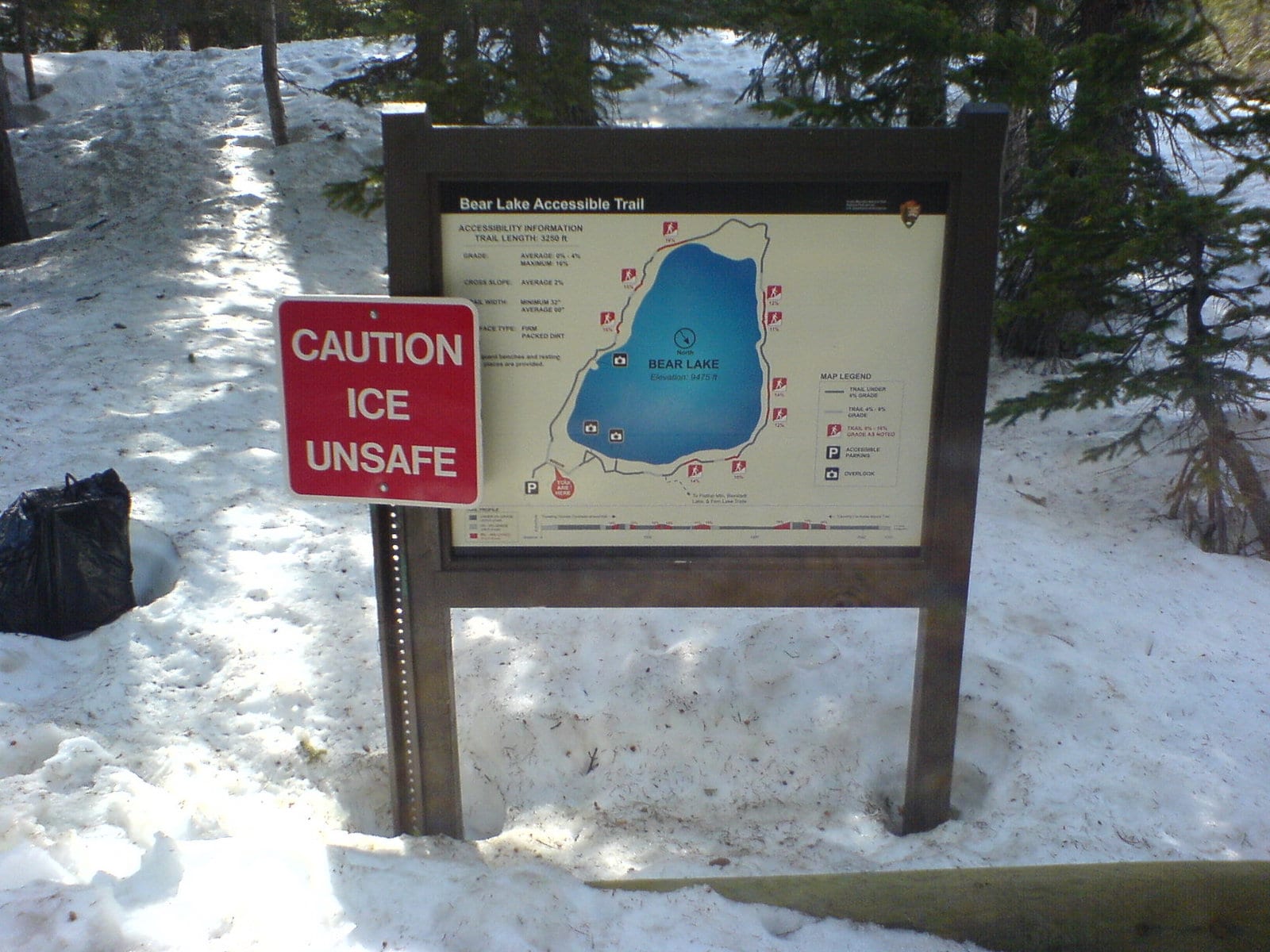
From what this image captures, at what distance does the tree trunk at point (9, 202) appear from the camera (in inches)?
417

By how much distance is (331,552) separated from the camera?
466 centimetres

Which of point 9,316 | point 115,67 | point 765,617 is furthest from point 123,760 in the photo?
point 115,67

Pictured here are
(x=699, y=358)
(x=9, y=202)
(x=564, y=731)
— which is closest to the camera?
(x=699, y=358)

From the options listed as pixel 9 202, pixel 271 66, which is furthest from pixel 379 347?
pixel 271 66

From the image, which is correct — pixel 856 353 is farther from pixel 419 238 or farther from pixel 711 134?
pixel 419 238

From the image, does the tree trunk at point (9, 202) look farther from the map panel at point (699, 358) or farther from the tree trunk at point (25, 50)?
the map panel at point (699, 358)

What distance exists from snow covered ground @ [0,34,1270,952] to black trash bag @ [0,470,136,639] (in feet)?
0.40

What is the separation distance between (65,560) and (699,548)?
2.67 meters

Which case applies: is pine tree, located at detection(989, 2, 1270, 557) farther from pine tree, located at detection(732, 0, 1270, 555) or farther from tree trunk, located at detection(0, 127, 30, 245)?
tree trunk, located at detection(0, 127, 30, 245)

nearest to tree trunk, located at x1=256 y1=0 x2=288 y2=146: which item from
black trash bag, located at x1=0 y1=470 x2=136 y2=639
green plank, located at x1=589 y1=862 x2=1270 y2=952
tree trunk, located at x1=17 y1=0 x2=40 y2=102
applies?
tree trunk, located at x1=17 y1=0 x2=40 y2=102

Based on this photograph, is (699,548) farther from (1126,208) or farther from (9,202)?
(9,202)

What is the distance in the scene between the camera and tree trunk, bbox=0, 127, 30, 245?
1059 cm

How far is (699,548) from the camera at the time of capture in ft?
9.10

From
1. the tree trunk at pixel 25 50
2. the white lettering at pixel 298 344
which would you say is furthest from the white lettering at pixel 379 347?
the tree trunk at pixel 25 50
